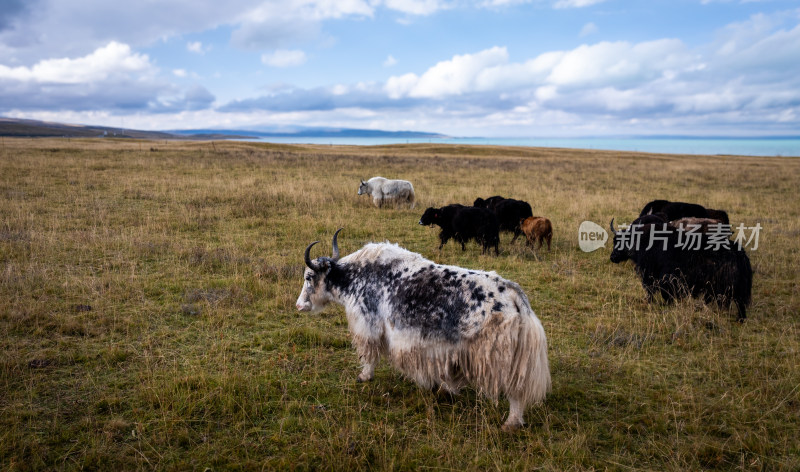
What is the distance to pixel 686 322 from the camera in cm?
647

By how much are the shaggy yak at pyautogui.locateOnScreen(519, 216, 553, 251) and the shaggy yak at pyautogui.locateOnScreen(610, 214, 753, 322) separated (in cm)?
267

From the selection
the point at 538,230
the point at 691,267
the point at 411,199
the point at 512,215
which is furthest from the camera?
the point at 411,199

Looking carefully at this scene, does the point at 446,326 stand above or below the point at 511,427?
above

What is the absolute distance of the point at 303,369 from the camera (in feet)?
17.1

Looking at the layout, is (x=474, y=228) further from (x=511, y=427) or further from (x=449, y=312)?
(x=511, y=427)

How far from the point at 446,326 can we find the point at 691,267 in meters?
5.24

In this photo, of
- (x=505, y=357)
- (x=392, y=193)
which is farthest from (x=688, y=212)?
(x=505, y=357)

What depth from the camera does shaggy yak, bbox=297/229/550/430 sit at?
151 inches

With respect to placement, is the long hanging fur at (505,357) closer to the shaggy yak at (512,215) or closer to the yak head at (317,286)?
the yak head at (317,286)

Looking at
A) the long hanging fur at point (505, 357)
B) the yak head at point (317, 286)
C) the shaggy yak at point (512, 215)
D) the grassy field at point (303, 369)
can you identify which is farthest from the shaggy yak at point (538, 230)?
the long hanging fur at point (505, 357)

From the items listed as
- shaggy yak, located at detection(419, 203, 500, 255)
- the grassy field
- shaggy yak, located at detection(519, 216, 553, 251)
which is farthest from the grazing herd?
shaggy yak, located at detection(419, 203, 500, 255)

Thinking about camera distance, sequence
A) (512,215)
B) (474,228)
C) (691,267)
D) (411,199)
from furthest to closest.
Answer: (411,199) → (512,215) → (474,228) → (691,267)

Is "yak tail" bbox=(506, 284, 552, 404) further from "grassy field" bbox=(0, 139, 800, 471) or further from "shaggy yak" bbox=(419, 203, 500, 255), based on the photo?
"shaggy yak" bbox=(419, 203, 500, 255)

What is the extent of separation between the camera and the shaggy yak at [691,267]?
6.70m
